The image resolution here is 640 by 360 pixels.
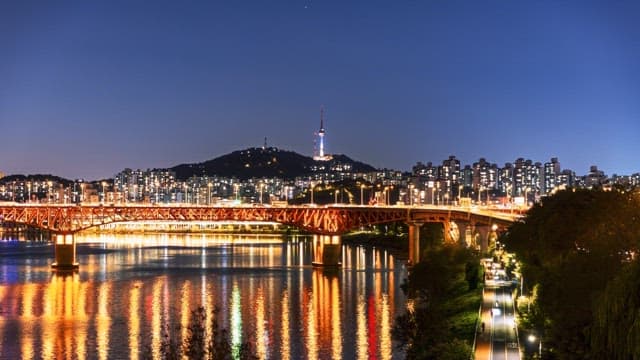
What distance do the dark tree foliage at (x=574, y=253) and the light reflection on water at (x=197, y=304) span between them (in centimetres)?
813

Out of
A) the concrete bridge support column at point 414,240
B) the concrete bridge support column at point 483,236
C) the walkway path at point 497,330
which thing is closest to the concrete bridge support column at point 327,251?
the concrete bridge support column at point 414,240

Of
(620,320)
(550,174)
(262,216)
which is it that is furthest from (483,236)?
(550,174)

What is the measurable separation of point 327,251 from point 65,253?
78.6 feet

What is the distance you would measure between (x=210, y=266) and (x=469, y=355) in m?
56.0

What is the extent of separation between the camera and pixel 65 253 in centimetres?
8538

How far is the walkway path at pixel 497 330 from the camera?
108 feet

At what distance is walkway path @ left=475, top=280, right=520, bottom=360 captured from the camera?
33.0 m

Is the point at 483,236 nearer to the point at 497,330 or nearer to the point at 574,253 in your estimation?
the point at 497,330

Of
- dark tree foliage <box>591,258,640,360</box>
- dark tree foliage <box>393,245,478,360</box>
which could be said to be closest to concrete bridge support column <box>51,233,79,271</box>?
dark tree foliage <box>393,245,478,360</box>

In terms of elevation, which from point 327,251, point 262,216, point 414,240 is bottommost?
point 327,251

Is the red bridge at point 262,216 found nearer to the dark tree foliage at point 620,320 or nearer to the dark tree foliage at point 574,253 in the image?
the dark tree foliage at point 574,253

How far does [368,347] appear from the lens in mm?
42031

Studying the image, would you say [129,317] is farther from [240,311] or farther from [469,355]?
[469,355]

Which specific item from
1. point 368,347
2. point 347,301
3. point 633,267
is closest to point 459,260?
point 347,301
